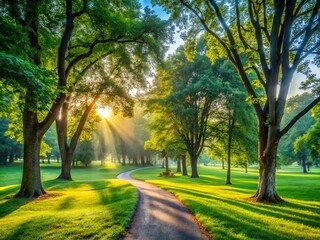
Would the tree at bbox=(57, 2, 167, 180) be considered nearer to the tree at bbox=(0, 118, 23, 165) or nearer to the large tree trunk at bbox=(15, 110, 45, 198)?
the large tree trunk at bbox=(15, 110, 45, 198)

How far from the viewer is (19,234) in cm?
674

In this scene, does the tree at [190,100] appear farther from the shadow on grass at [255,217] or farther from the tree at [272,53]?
the shadow on grass at [255,217]

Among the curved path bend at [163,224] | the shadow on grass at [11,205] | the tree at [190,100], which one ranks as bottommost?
the shadow on grass at [11,205]

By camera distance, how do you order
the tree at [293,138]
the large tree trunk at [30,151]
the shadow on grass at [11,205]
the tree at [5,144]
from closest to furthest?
the shadow on grass at [11,205]
the large tree trunk at [30,151]
the tree at [5,144]
the tree at [293,138]

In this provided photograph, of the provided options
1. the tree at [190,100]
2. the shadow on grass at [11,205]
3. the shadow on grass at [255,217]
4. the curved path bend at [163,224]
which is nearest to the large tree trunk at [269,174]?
the shadow on grass at [255,217]

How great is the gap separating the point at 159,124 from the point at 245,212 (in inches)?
940

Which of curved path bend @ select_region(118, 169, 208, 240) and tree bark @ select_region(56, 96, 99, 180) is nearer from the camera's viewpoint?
curved path bend @ select_region(118, 169, 208, 240)

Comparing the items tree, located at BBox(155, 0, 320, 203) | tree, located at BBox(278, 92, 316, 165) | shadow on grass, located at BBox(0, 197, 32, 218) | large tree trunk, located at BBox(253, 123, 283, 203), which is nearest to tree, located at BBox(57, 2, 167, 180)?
tree, located at BBox(155, 0, 320, 203)

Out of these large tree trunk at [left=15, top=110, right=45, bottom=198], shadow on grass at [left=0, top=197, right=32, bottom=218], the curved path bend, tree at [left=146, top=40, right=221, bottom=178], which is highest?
tree at [left=146, top=40, right=221, bottom=178]

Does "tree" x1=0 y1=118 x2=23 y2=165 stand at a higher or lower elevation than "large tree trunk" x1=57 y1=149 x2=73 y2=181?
higher

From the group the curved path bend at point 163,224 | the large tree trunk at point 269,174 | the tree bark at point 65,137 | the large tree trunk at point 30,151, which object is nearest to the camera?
the curved path bend at point 163,224

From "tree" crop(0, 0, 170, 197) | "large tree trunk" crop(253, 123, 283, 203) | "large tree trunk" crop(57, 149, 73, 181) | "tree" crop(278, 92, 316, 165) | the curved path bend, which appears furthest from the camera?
"tree" crop(278, 92, 316, 165)

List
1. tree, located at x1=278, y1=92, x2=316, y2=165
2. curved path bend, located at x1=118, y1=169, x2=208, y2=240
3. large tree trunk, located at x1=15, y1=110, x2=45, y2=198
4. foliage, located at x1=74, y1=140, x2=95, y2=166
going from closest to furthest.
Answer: curved path bend, located at x1=118, y1=169, x2=208, y2=240
large tree trunk, located at x1=15, y1=110, x2=45, y2=198
tree, located at x1=278, y1=92, x2=316, y2=165
foliage, located at x1=74, y1=140, x2=95, y2=166

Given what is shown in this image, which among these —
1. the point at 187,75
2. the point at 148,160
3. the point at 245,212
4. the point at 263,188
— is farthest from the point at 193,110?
the point at 148,160
